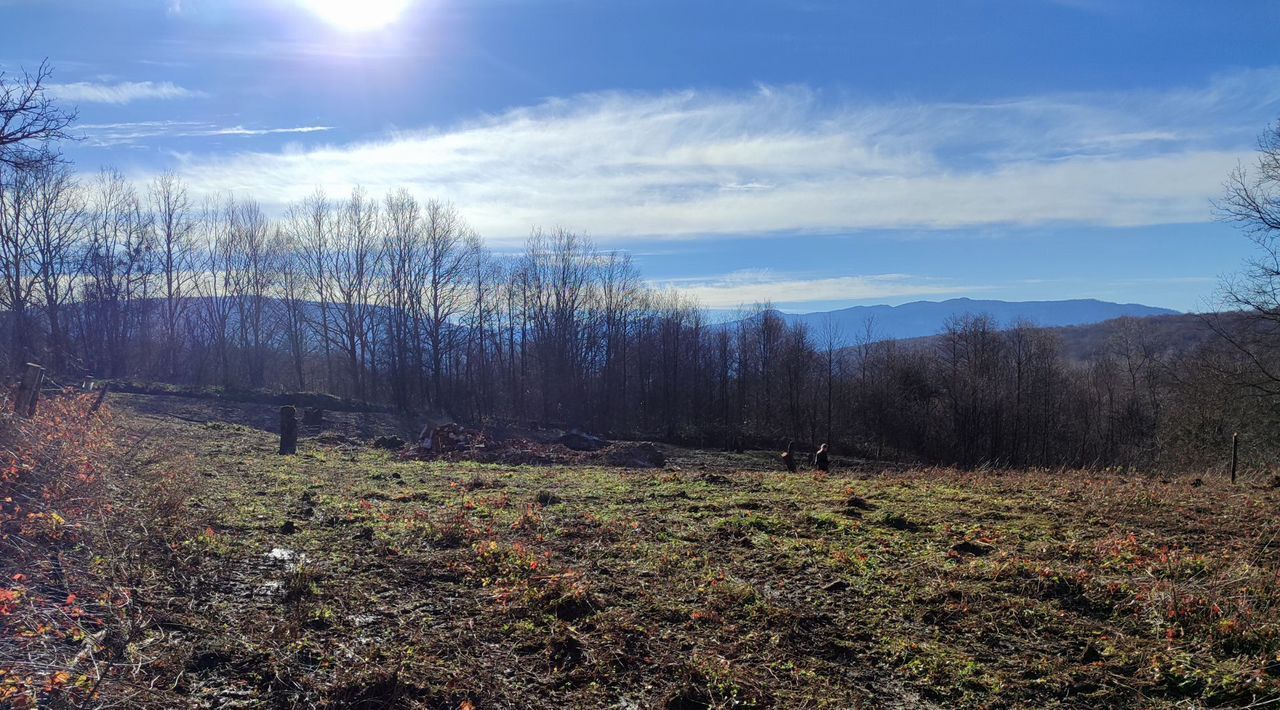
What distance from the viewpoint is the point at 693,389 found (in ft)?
175

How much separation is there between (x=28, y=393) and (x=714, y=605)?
13654 millimetres

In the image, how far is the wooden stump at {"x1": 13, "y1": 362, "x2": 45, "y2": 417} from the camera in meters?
12.1

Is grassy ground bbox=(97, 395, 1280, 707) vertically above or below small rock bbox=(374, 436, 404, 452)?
above

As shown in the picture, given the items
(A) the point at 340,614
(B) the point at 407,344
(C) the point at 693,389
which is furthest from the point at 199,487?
(C) the point at 693,389

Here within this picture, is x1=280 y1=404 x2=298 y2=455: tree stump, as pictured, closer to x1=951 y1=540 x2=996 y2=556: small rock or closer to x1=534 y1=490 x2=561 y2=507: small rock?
x1=534 y1=490 x2=561 y2=507: small rock

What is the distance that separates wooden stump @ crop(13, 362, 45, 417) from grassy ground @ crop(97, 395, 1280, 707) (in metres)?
5.88

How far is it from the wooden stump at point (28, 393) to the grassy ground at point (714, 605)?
588cm

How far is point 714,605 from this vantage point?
216 inches

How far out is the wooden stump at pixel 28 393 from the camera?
39.9 feet

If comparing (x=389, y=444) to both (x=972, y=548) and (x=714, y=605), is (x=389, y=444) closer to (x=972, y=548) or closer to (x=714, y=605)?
(x=714, y=605)

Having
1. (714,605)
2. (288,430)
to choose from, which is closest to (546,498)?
(714,605)

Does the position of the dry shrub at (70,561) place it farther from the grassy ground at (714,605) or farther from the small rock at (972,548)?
the small rock at (972,548)

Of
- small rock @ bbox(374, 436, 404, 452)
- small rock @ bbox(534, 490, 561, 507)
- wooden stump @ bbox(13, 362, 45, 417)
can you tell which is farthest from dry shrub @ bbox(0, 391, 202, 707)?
small rock @ bbox(374, 436, 404, 452)

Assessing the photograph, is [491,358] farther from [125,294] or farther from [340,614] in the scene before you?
[340,614]
